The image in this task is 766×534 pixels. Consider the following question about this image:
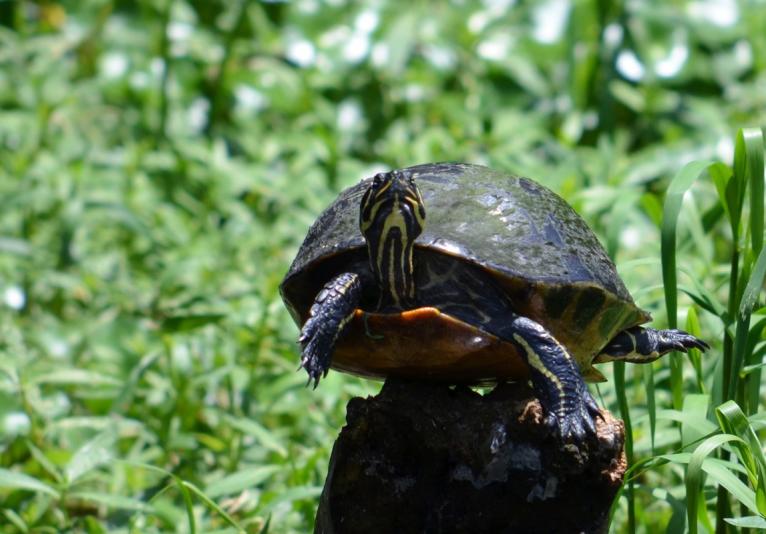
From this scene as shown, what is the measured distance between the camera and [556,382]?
6.30ft

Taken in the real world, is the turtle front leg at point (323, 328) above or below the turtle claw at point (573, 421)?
above

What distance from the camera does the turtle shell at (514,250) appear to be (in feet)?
6.84

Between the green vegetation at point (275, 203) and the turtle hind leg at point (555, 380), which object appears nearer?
the turtle hind leg at point (555, 380)

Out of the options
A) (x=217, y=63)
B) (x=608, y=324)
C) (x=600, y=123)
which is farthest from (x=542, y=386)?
(x=217, y=63)

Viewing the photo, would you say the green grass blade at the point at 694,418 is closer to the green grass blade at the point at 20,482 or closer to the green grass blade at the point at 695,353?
the green grass blade at the point at 695,353

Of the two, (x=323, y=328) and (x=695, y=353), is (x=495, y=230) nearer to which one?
(x=323, y=328)

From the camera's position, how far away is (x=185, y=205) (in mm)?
4539

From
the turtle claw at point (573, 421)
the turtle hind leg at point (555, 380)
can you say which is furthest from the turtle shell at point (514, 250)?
the turtle claw at point (573, 421)

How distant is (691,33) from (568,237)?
13.1 feet

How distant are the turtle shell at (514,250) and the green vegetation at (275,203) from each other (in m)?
0.14

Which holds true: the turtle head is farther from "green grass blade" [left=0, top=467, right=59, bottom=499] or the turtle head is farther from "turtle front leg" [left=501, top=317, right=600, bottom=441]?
"green grass blade" [left=0, top=467, right=59, bottom=499]

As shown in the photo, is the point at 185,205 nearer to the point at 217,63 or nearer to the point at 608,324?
the point at 217,63

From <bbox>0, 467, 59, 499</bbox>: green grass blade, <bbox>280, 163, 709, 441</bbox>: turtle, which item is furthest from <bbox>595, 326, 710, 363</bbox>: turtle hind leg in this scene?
<bbox>0, 467, 59, 499</bbox>: green grass blade

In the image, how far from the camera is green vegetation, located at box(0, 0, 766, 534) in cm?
238
